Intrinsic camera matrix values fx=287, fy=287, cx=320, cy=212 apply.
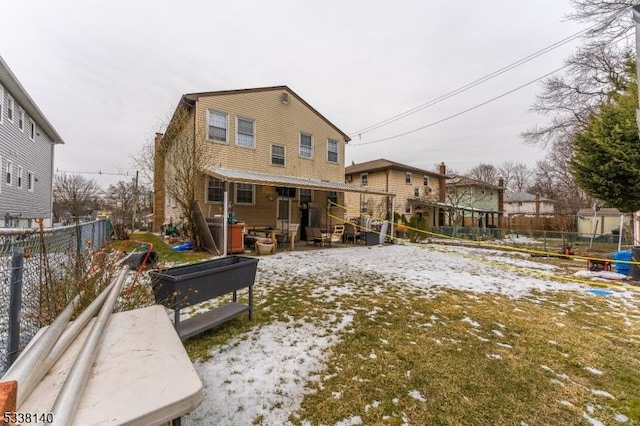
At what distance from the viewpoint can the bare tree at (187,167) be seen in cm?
1115

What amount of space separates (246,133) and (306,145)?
3.67 meters

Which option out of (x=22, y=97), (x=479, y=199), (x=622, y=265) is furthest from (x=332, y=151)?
(x=479, y=199)

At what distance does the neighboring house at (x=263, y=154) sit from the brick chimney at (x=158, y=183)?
13 cm

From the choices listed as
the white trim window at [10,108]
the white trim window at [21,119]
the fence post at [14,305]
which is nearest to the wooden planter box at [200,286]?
the fence post at [14,305]

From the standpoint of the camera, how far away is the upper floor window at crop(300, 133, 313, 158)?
16.1 meters

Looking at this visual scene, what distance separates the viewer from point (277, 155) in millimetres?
15125

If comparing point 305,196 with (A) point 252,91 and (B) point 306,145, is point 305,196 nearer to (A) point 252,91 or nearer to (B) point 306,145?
(B) point 306,145

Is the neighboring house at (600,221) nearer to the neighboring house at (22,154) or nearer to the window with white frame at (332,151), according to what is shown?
the window with white frame at (332,151)

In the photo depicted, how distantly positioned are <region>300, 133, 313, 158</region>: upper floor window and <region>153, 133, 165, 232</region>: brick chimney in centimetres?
707

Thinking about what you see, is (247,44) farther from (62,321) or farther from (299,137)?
(62,321)

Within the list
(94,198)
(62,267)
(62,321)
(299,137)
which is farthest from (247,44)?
(94,198)

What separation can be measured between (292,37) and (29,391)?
14.6m

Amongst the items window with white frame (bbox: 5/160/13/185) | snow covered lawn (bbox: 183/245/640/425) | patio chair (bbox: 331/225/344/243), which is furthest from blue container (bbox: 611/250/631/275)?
window with white frame (bbox: 5/160/13/185)

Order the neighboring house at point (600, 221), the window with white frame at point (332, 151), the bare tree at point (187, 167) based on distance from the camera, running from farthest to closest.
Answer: the neighboring house at point (600, 221) < the window with white frame at point (332, 151) < the bare tree at point (187, 167)
